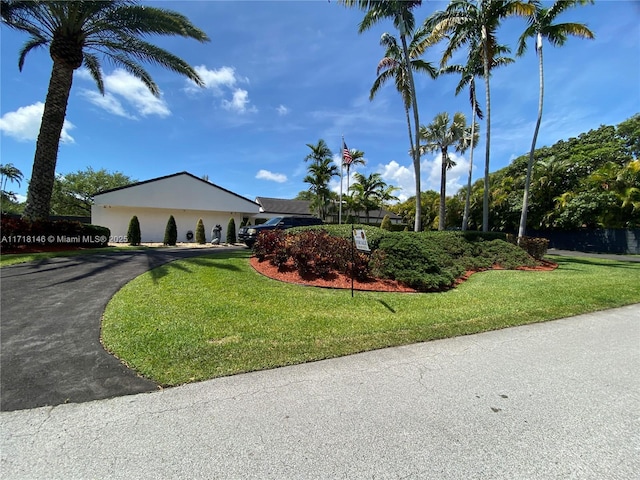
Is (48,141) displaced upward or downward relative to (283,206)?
downward

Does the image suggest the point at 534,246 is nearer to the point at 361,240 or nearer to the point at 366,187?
the point at 361,240

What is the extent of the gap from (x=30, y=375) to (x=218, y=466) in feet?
8.65

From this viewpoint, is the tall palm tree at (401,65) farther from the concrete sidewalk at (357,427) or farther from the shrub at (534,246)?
the concrete sidewalk at (357,427)

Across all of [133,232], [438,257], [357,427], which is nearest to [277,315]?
[357,427]

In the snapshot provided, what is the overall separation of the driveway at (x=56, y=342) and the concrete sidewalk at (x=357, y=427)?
0.26 m

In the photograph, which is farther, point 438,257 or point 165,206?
point 165,206

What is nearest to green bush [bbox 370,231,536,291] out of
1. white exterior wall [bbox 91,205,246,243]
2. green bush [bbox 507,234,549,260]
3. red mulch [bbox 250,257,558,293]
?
red mulch [bbox 250,257,558,293]

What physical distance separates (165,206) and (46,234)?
1139cm

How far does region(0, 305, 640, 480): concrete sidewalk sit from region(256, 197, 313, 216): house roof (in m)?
29.6

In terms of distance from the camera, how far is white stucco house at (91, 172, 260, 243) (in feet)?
70.7

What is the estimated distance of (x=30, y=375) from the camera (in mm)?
3094

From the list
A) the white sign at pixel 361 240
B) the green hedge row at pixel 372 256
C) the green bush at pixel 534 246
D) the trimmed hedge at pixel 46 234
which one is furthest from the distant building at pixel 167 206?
the white sign at pixel 361 240

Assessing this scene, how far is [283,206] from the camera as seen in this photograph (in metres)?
35.4

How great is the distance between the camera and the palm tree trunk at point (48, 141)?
11.7 m
